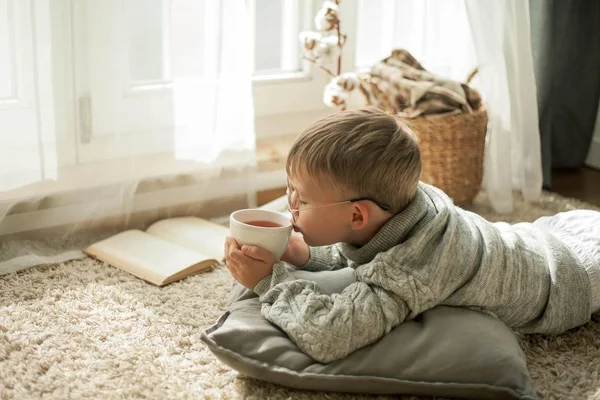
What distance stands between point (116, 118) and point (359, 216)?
85cm

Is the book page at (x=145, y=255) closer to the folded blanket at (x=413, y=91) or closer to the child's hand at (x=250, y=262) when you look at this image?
the child's hand at (x=250, y=262)

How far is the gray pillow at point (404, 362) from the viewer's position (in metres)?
1.42

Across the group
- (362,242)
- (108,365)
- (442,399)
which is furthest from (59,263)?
(442,399)

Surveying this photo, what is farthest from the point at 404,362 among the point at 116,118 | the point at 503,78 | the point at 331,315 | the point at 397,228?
the point at 503,78

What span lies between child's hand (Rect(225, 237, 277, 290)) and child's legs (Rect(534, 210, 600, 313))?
68 cm

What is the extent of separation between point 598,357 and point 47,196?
4.52 ft

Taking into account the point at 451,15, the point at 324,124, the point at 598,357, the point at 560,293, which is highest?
the point at 451,15

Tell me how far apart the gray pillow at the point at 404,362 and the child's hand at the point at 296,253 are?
294mm

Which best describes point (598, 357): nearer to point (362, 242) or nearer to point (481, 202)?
point (362, 242)

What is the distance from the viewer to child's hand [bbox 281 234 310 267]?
69.9 inches

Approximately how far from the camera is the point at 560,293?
1.67m

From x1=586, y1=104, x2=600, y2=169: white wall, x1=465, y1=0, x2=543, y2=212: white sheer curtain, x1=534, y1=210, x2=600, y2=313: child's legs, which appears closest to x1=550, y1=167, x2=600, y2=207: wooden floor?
x1=586, y1=104, x2=600, y2=169: white wall

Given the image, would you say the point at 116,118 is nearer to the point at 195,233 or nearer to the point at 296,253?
the point at 195,233

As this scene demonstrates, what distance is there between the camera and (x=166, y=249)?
2.10 m
